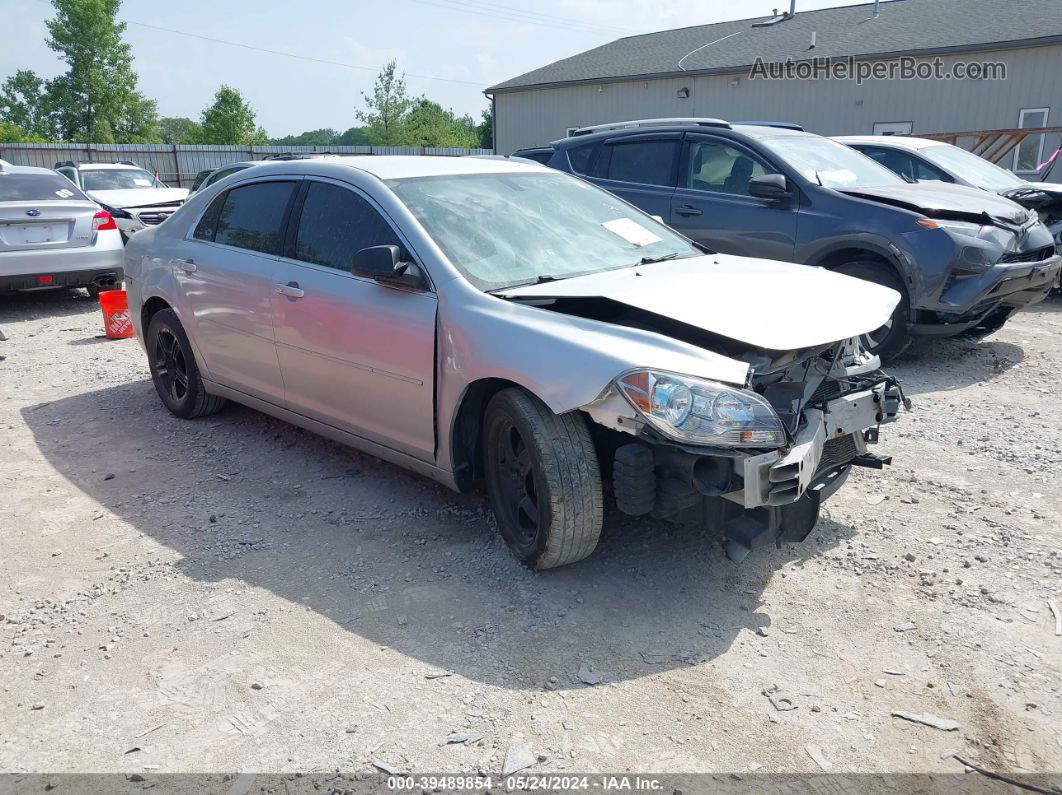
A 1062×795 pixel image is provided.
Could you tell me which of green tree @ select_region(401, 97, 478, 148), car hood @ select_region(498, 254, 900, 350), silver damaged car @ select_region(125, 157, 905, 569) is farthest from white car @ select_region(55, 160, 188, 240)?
green tree @ select_region(401, 97, 478, 148)

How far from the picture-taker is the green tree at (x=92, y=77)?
55.9m

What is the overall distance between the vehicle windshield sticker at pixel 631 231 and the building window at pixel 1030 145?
17.4m

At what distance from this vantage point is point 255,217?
4914 millimetres

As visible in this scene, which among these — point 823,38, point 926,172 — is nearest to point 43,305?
point 926,172

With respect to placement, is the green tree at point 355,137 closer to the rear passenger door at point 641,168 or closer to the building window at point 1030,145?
the building window at point 1030,145

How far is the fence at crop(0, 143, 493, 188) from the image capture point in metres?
24.1

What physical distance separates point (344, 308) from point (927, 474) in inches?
128

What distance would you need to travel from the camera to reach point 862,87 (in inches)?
853

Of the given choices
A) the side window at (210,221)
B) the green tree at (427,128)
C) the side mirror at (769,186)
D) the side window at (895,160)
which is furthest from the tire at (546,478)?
the green tree at (427,128)

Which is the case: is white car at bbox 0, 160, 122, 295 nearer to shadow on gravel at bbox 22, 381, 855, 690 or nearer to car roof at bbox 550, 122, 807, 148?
shadow on gravel at bbox 22, 381, 855, 690

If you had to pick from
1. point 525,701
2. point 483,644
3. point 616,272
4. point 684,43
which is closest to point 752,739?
point 525,701

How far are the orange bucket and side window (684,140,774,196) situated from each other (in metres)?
5.61

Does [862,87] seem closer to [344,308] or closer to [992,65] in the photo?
[992,65]

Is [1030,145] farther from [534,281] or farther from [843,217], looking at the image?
[534,281]
